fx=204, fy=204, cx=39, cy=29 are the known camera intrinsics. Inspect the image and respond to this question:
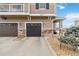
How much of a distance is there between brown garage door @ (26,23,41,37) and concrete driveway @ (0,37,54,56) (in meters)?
0.23

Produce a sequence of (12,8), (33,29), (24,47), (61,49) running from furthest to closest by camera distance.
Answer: (12,8), (33,29), (24,47), (61,49)

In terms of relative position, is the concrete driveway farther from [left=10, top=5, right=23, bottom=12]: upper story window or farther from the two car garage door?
[left=10, top=5, right=23, bottom=12]: upper story window

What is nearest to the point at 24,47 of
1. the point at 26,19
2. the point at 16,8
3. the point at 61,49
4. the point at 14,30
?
the point at 14,30

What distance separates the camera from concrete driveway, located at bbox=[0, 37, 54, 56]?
6738 millimetres

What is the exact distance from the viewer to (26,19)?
335 inches

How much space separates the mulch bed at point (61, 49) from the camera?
21.0 ft

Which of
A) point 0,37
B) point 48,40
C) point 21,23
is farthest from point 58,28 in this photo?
point 0,37

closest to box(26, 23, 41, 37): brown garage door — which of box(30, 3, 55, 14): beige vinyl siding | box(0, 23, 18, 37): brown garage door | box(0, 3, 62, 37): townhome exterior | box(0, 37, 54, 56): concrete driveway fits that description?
box(0, 3, 62, 37): townhome exterior

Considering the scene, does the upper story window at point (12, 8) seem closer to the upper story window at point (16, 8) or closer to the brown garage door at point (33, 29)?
the upper story window at point (16, 8)

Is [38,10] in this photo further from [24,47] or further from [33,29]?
[24,47]

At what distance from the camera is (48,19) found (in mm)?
8477

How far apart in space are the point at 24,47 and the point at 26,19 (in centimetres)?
165

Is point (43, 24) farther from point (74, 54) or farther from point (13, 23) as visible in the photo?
point (74, 54)

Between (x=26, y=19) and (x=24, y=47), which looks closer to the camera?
(x=24, y=47)
